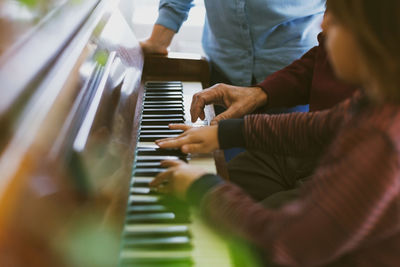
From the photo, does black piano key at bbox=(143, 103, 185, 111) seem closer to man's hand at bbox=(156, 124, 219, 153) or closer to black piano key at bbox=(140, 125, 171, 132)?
black piano key at bbox=(140, 125, 171, 132)

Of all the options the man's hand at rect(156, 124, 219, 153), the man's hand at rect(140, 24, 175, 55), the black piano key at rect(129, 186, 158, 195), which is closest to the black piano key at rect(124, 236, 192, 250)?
the black piano key at rect(129, 186, 158, 195)

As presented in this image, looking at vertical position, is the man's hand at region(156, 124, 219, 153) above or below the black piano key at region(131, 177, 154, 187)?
above

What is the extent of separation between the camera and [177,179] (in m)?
0.78

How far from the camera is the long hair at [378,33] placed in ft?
1.71

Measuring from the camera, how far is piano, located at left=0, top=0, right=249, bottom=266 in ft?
1.71

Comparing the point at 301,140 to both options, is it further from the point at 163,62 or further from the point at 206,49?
the point at 206,49

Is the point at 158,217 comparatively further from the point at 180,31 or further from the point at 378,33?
the point at 180,31

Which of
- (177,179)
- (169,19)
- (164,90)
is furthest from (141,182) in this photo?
(169,19)

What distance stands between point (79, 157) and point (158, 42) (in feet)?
3.33

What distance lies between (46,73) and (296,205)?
513mm

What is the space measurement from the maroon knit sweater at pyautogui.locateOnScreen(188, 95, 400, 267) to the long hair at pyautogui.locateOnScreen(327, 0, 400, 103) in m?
0.05

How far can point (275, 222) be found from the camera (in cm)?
61

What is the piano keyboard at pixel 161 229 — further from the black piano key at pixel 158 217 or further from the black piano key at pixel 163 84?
the black piano key at pixel 163 84

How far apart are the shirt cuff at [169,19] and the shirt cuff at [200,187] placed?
3.58ft
